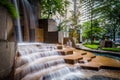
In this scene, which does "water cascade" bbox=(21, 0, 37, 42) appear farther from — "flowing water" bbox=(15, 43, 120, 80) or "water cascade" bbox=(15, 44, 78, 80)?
"flowing water" bbox=(15, 43, 120, 80)

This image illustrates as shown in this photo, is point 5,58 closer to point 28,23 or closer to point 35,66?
point 35,66

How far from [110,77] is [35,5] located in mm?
9129

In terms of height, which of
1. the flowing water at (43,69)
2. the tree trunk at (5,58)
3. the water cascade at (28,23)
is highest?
the water cascade at (28,23)

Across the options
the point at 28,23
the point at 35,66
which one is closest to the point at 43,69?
the point at 35,66

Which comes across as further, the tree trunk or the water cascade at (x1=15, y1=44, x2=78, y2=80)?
the water cascade at (x1=15, y1=44, x2=78, y2=80)

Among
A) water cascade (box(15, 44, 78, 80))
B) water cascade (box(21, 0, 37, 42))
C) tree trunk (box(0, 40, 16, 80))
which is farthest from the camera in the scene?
water cascade (box(21, 0, 37, 42))

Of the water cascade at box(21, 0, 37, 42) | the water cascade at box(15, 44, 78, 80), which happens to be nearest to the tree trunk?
the water cascade at box(15, 44, 78, 80)

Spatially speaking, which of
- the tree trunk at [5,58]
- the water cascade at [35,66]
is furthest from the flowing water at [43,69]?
the tree trunk at [5,58]

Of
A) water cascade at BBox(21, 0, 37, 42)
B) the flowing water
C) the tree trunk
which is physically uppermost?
water cascade at BBox(21, 0, 37, 42)

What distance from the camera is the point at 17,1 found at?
1086cm

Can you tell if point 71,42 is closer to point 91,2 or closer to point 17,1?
point 17,1

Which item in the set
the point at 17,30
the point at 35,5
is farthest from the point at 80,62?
the point at 35,5

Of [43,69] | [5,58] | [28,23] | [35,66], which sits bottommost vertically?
[43,69]

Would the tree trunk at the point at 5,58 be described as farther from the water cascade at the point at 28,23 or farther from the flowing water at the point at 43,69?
the water cascade at the point at 28,23
